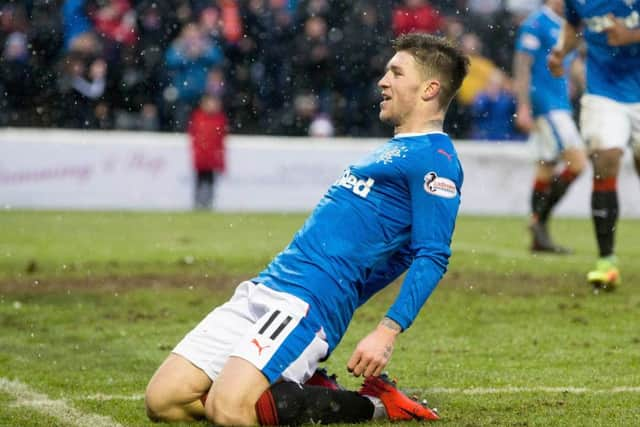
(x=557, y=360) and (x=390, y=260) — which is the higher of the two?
(x=390, y=260)

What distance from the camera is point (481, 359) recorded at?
20.0ft

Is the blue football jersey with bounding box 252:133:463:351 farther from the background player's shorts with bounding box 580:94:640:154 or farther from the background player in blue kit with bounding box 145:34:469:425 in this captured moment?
the background player's shorts with bounding box 580:94:640:154

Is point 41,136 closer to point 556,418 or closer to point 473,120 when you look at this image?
point 473,120

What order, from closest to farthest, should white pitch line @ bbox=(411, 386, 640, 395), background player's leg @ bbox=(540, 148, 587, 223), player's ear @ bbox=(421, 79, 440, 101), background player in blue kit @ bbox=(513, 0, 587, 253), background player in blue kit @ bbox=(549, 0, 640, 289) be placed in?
player's ear @ bbox=(421, 79, 440, 101) → white pitch line @ bbox=(411, 386, 640, 395) → background player in blue kit @ bbox=(549, 0, 640, 289) → background player's leg @ bbox=(540, 148, 587, 223) → background player in blue kit @ bbox=(513, 0, 587, 253)

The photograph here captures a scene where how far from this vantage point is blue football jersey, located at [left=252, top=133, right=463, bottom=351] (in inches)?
176

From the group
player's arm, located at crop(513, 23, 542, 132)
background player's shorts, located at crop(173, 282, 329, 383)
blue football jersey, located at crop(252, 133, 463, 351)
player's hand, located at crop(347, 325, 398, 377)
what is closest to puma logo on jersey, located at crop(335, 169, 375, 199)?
blue football jersey, located at crop(252, 133, 463, 351)

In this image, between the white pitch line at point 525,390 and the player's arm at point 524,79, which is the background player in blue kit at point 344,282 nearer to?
the white pitch line at point 525,390

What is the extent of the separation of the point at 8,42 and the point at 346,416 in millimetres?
14901

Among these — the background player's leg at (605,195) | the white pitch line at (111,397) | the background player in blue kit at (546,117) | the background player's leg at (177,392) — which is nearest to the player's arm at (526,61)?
the background player in blue kit at (546,117)

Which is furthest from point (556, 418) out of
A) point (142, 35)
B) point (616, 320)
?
point (142, 35)

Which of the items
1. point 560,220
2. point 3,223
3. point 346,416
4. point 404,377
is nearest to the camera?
point 346,416

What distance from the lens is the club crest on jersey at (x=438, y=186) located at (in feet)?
14.6

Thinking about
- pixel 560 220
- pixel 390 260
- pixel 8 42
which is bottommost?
pixel 560 220

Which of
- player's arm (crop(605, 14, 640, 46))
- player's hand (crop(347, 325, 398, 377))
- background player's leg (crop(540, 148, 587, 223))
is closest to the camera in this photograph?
player's hand (crop(347, 325, 398, 377))
